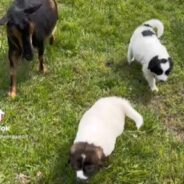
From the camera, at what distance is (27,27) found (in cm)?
525

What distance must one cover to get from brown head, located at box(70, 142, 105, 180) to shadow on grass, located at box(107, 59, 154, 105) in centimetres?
154

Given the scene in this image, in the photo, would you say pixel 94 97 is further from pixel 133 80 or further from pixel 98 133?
pixel 98 133

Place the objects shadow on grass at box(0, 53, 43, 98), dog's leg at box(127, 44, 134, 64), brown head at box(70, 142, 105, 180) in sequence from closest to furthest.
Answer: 1. brown head at box(70, 142, 105, 180)
2. shadow on grass at box(0, 53, 43, 98)
3. dog's leg at box(127, 44, 134, 64)

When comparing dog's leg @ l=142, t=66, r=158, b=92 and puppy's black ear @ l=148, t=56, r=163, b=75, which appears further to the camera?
dog's leg @ l=142, t=66, r=158, b=92

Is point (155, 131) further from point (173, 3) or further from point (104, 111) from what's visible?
point (173, 3)

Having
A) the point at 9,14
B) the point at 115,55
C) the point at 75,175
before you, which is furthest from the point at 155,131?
the point at 9,14

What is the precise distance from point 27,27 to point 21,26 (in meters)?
0.07

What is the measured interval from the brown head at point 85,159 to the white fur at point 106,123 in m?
0.12

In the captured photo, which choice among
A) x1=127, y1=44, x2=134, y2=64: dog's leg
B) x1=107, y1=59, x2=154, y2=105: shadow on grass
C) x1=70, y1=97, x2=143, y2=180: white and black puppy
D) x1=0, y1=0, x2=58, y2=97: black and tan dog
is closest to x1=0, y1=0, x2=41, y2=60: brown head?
x1=0, y1=0, x2=58, y2=97: black and tan dog

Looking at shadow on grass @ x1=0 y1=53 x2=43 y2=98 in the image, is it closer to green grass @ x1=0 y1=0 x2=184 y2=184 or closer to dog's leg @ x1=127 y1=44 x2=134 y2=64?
green grass @ x1=0 y1=0 x2=184 y2=184

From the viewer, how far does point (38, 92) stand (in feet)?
19.1

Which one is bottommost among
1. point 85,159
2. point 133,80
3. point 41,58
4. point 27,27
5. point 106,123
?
point 133,80

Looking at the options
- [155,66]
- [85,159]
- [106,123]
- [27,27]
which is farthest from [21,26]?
[85,159]

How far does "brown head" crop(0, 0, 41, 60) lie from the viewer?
17.2 ft
